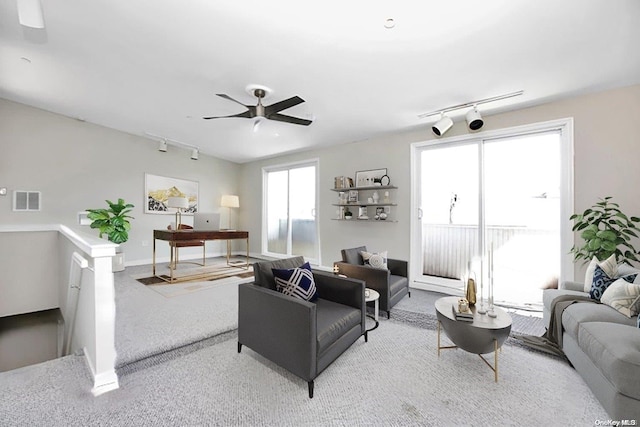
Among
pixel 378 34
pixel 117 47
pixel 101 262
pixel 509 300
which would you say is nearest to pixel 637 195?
pixel 509 300

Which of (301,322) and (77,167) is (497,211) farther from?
(77,167)

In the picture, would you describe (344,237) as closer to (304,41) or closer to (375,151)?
(375,151)

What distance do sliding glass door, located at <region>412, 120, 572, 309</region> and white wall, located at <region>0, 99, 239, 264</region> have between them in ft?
17.4

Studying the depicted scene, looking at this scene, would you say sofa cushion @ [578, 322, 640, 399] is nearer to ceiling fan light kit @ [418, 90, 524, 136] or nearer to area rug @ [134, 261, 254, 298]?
ceiling fan light kit @ [418, 90, 524, 136]

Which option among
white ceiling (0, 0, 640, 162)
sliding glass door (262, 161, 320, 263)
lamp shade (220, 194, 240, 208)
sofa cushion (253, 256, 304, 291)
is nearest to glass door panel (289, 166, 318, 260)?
sliding glass door (262, 161, 320, 263)

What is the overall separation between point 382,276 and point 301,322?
1.48 metres

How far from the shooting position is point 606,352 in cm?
149

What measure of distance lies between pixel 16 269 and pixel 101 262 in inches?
115

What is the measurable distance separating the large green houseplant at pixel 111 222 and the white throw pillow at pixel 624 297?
21.1 feet

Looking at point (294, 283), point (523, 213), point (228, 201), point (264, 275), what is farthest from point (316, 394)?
point (228, 201)

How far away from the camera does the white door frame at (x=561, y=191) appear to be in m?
3.05

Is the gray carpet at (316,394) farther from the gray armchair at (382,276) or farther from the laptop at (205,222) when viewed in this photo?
the laptop at (205,222)

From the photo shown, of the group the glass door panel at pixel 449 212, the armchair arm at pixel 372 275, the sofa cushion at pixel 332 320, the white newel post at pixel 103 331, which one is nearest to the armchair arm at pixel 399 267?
the armchair arm at pixel 372 275

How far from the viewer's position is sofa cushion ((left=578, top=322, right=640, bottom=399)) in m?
1.35
